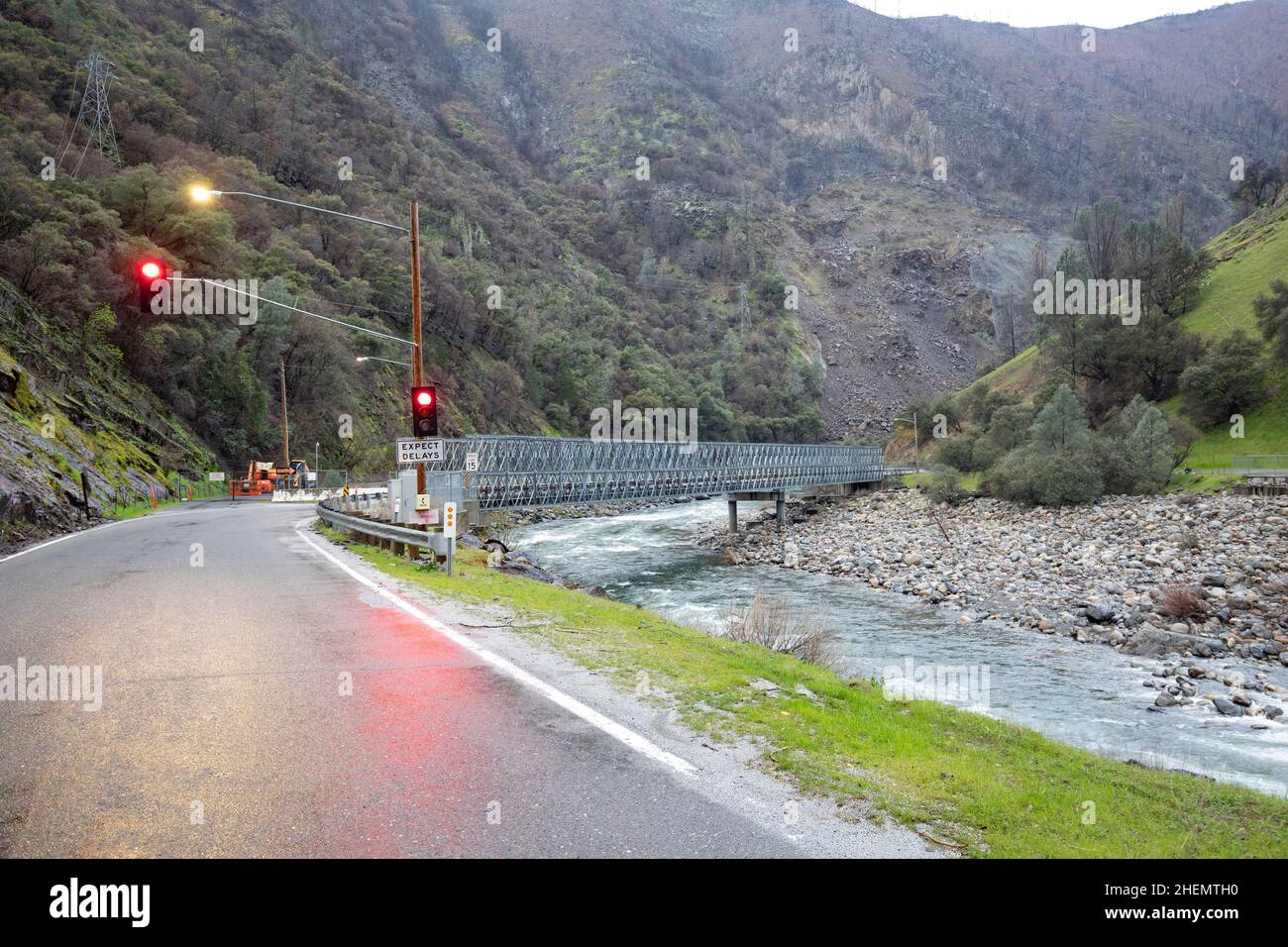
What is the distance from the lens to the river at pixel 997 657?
11.3m

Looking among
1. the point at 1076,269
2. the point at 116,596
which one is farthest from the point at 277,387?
the point at 1076,269

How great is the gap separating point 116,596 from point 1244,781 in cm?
Answer: 1627

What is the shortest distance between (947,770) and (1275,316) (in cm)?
6385

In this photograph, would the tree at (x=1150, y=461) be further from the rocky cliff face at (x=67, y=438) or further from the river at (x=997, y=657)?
the rocky cliff face at (x=67, y=438)

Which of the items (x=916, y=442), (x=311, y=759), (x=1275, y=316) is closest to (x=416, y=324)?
(x=311, y=759)

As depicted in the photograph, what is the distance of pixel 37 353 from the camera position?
3334 centimetres

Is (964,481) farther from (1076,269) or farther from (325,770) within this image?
(325,770)

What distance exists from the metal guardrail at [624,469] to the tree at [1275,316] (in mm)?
30855

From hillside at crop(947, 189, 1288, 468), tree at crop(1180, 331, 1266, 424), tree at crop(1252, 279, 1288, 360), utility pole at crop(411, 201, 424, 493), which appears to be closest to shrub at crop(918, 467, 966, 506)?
hillside at crop(947, 189, 1288, 468)

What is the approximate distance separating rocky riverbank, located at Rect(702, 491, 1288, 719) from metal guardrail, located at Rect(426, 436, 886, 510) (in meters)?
5.96

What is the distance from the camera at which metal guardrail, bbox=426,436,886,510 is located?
3603cm

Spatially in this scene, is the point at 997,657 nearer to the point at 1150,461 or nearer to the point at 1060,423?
the point at 1150,461

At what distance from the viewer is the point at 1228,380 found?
162 ft

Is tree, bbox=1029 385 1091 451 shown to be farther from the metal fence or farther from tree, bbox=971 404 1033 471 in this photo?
tree, bbox=971 404 1033 471
